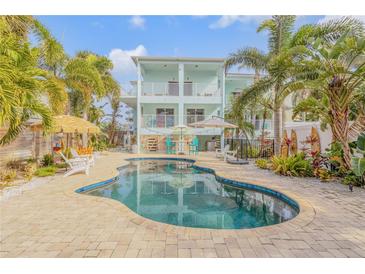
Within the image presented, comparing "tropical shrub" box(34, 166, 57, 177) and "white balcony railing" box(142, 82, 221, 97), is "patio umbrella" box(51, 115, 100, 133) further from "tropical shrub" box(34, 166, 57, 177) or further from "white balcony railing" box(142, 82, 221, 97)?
"white balcony railing" box(142, 82, 221, 97)

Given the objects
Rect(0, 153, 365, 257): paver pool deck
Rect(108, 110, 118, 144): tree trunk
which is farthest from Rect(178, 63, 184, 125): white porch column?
Rect(0, 153, 365, 257): paver pool deck

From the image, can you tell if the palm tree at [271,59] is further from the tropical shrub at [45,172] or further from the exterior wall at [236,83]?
the exterior wall at [236,83]

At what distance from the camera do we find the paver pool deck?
3152mm

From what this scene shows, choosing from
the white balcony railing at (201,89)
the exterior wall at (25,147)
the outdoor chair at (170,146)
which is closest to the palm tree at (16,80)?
the exterior wall at (25,147)

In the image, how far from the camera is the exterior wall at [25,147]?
28.7ft

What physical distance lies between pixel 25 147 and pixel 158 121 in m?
→ 12.0

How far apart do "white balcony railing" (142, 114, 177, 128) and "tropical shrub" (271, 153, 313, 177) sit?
511 inches

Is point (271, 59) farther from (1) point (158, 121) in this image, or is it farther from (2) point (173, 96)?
(1) point (158, 121)

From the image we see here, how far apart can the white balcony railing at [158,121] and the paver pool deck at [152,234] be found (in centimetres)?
1518

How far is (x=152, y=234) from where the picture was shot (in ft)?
12.1

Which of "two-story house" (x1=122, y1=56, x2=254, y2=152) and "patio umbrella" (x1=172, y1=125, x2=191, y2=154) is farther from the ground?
"two-story house" (x1=122, y1=56, x2=254, y2=152)

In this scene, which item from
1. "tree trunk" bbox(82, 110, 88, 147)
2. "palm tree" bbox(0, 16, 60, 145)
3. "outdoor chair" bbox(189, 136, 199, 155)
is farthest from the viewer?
"outdoor chair" bbox(189, 136, 199, 155)
